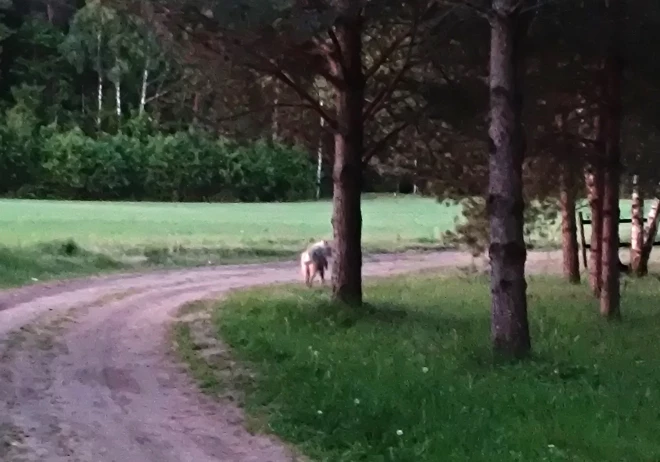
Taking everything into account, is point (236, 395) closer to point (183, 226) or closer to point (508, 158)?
point (508, 158)

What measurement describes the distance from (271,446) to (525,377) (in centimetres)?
325

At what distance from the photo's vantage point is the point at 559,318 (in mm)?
15242

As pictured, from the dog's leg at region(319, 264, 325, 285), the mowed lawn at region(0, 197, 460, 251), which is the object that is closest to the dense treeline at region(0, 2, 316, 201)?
the mowed lawn at region(0, 197, 460, 251)

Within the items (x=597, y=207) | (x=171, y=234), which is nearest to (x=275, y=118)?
(x=597, y=207)

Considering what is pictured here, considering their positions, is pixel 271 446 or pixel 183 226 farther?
pixel 183 226

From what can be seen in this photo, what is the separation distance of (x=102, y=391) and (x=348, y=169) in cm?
691

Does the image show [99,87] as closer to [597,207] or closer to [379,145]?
[597,207]

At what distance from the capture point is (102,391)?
30.3 ft

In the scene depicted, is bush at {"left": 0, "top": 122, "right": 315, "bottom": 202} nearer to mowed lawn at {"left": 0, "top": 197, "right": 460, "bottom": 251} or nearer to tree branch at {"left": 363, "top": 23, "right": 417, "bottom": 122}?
mowed lawn at {"left": 0, "top": 197, "right": 460, "bottom": 251}

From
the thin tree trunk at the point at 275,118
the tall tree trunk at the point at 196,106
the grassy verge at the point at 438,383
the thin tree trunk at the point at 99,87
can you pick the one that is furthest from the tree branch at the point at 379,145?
the thin tree trunk at the point at 99,87

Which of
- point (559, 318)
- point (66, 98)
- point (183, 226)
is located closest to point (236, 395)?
point (559, 318)

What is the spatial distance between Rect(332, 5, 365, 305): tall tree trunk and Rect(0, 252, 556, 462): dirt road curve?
2791 millimetres

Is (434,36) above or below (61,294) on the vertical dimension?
above

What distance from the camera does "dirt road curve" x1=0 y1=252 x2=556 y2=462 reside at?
7.32 meters
